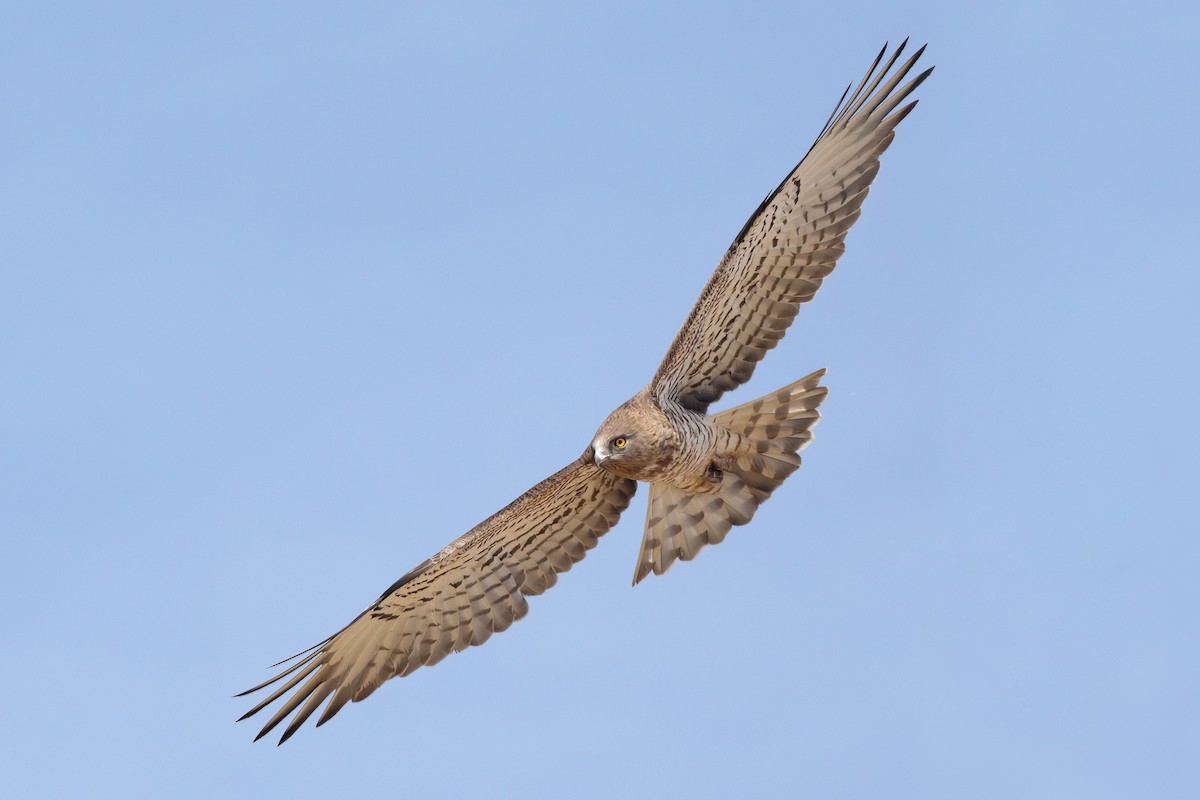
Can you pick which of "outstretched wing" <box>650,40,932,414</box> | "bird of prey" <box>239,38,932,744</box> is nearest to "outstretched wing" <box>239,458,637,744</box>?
"bird of prey" <box>239,38,932,744</box>

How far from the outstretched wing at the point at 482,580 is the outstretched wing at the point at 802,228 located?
43.8 inches

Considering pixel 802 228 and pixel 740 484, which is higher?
pixel 802 228

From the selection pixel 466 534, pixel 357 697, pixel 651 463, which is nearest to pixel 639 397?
pixel 651 463

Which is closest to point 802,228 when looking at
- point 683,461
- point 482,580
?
point 683,461

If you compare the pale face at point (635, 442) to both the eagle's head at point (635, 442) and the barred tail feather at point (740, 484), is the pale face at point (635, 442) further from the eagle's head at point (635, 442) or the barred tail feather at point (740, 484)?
the barred tail feather at point (740, 484)

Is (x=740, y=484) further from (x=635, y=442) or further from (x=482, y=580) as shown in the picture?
(x=482, y=580)

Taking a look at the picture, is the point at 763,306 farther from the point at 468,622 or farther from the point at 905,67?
the point at 468,622

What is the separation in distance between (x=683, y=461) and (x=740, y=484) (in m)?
0.67

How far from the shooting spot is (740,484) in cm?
1397

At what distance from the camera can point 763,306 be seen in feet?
45.0

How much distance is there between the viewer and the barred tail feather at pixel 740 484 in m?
Answer: 13.7

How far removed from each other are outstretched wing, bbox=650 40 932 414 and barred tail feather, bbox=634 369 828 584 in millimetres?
577

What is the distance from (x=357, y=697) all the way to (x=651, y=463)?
284 cm

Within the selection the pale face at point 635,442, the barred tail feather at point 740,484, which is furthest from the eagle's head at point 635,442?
the barred tail feather at point 740,484
